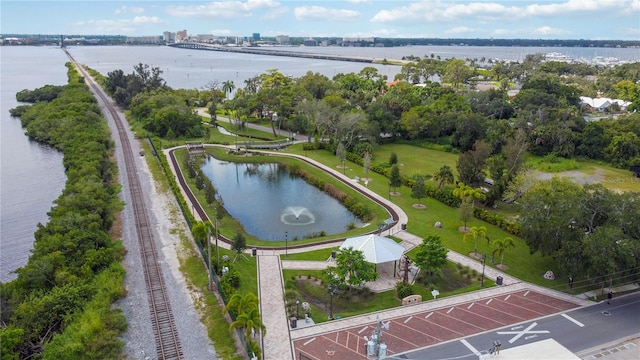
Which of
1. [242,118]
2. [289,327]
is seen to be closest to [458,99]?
[242,118]

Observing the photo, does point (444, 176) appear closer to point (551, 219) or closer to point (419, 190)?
point (419, 190)

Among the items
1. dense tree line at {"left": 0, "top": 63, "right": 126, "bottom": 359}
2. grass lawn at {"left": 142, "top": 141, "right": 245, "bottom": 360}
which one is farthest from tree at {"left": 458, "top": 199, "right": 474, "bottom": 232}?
dense tree line at {"left": 0, "top": 63, "right": 126, "bottom": 359}

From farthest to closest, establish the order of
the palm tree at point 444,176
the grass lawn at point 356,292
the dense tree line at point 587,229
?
1. the palm tree at point 444,176
2. the grass lawn at point 356,292
3. the dense tree line at point 587,229

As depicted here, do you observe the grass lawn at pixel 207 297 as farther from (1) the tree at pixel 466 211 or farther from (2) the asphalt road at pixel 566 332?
(1) the tree at pixel 466 211

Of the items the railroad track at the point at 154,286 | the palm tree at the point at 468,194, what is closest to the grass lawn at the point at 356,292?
the railroad track at the point at 154,286

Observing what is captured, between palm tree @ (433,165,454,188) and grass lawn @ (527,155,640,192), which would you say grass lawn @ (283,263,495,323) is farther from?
grass lawn @ (527,155,640,192)

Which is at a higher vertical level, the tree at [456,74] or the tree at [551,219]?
the tree at [456,74]
